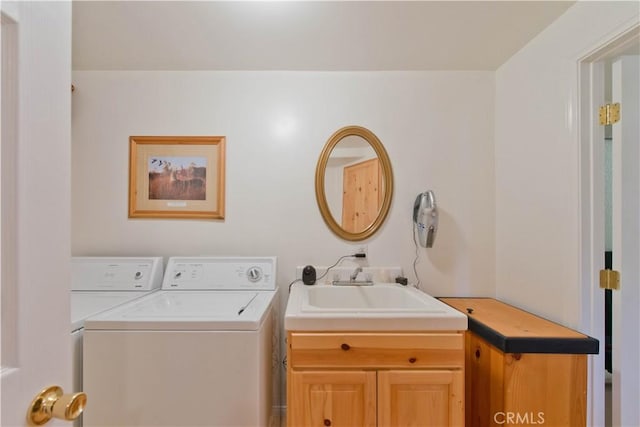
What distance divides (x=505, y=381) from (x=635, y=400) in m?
0.62

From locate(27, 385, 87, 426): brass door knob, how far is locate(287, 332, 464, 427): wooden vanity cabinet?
0.74 m

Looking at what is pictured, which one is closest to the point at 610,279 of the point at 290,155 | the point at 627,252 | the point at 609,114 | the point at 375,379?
the point at 627,252

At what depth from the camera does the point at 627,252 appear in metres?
1.21

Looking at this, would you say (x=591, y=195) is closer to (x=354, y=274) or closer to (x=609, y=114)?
(x=609, y=114)

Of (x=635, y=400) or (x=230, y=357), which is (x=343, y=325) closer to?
(x=230, y=357)

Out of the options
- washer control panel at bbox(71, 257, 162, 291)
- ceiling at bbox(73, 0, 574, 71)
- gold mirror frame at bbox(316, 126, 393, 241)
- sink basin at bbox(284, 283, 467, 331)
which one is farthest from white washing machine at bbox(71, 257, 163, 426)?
ceiling at bbox(73, 0, 574, 71)

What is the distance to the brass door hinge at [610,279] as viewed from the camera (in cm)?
121

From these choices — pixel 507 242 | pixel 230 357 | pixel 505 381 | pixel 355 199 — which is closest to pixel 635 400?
pixel 505 381

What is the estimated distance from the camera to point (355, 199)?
1823 mm

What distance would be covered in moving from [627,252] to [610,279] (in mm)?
135

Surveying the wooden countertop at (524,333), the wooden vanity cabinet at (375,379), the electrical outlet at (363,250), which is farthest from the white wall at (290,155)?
the wooden vanity cabinet at (375,379)

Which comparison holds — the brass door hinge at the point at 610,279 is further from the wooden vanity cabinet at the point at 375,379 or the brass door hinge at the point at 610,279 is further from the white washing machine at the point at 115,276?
the white washing machine at the point at 115,276

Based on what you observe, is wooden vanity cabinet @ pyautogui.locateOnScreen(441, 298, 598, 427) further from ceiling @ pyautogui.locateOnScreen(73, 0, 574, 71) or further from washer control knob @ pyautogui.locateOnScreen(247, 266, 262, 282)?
ceiling @ pyautogui.locateOnScreen(73, 0, 574, 71)

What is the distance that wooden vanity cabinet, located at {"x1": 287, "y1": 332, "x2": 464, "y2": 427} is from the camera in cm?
111
